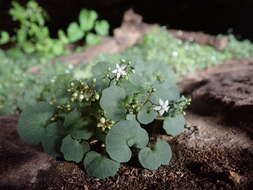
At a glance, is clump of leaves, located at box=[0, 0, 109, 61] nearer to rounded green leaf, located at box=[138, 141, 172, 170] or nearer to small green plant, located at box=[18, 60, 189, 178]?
small green plant, located at box=[18, 60, 189, 178]

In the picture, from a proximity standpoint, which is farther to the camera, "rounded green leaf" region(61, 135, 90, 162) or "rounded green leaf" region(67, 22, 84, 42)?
"rounded green leaf" region(67, 22, 84, 42)

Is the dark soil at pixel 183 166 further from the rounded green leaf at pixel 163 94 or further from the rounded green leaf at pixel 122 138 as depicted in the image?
the rounded green leaf at pixel 163 94

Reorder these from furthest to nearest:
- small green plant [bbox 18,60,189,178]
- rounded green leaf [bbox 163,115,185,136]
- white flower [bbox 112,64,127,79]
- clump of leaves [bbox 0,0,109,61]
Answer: clump of leaves [bbox 0,0,109,61] → rounded green leaf [bbox 163,115,185,136] → white flower [bbox 112,64,127,79] → small green plant [bbox 18,60,189,178]

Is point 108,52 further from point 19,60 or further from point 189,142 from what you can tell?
point 189,142

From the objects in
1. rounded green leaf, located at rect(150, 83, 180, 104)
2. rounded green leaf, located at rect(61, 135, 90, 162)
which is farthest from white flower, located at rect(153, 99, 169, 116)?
rounded green leaf, located at rect(61, 135, 90, 162)

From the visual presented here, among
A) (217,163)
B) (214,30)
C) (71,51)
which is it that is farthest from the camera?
(214,30)

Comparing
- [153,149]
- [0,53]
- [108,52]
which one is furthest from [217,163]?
[0,53]
